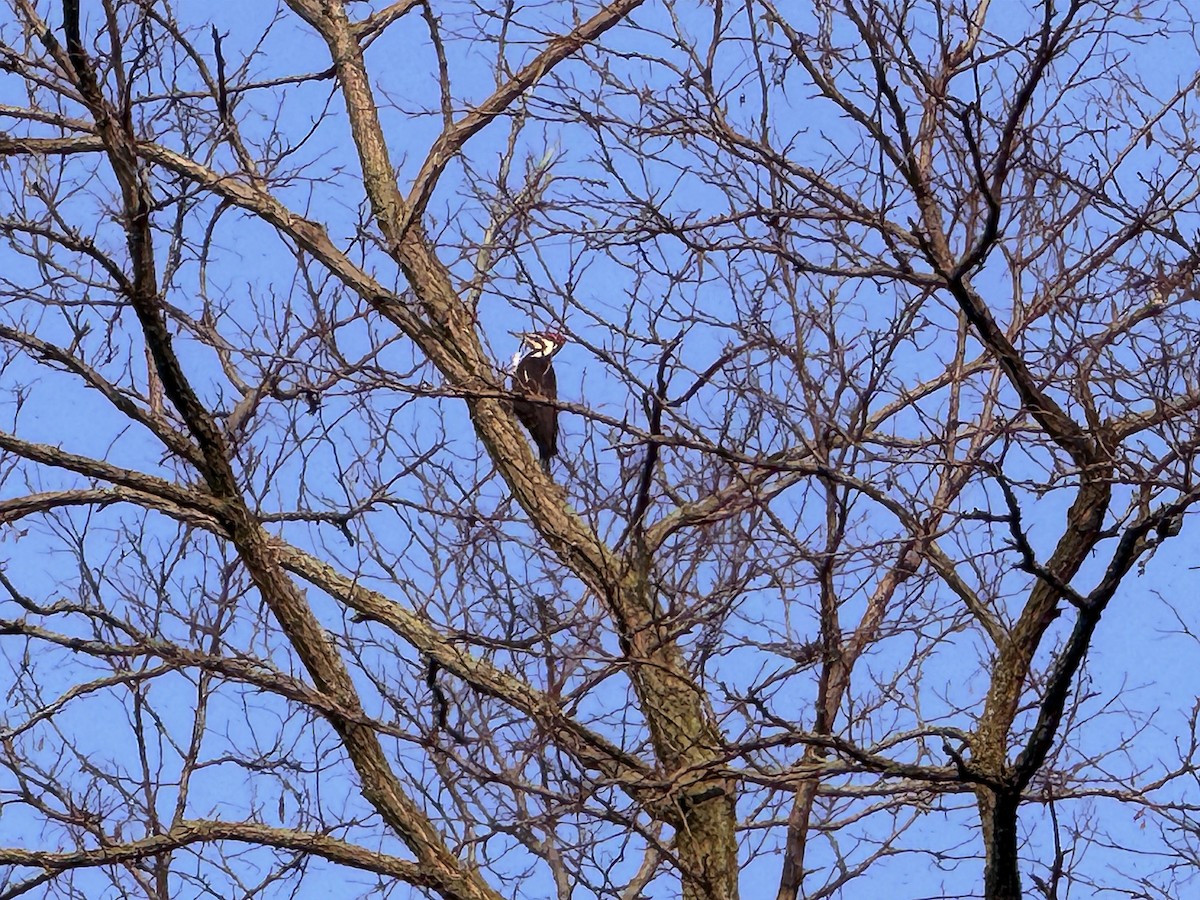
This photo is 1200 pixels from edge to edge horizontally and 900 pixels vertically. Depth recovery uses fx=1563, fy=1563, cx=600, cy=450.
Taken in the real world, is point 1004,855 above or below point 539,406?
below

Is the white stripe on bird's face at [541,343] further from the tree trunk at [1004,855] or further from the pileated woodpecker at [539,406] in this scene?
the tree trunk at [1004,855]

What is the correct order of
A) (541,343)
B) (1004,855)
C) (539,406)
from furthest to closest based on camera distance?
(539,406), (541,343), (1004,855)

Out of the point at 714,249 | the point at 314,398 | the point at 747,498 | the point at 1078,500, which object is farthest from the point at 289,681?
the point at 1078,500

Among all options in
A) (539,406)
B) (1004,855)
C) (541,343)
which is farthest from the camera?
(539,406)

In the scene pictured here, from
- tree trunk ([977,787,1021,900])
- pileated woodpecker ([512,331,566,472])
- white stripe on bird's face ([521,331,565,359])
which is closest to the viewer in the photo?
tree trunk ([977,787,1021,900])

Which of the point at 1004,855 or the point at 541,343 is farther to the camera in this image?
the point at 541,343

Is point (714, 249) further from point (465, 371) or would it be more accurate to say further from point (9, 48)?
point (9, 48)

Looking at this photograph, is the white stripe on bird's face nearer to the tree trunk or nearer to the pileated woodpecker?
Result: the pileated woodpecker

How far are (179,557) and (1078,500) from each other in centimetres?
487

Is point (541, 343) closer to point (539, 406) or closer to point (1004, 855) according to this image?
point (539, 406)

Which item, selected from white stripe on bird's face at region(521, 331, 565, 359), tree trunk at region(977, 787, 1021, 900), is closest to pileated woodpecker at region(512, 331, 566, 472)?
white stripe on bird's face at region(521, 331, 565, 359)

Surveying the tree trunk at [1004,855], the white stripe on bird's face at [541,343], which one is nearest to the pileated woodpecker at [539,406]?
the white stripe on bird's face at [541,343]

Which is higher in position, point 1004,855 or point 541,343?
point 541,343

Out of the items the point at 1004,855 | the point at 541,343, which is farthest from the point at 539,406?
the point at 1004,855
